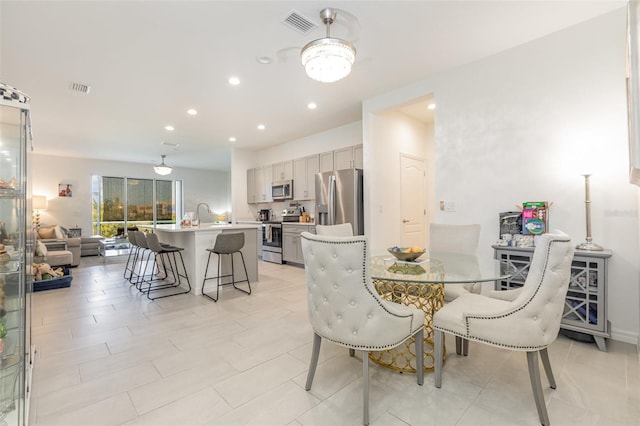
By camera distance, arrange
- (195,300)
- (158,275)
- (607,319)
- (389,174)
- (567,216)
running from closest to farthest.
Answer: (607,319) < (567,216) < (195,300) < (389,174) < (158,275)

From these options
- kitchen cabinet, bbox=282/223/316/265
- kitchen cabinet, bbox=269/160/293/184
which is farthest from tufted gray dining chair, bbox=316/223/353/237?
kitchen cabinet, bbox=269/160/293/184

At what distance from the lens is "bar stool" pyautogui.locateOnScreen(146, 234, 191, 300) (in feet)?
12.5

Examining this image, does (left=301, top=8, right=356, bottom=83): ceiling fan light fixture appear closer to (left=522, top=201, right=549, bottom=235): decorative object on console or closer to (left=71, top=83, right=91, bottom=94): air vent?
(left=522, top=201, right=549, bottom=235): decorative object on console

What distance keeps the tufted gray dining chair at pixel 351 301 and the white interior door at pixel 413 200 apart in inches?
136

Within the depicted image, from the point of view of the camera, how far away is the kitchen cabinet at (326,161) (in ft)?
18.8

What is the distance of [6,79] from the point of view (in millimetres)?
3428

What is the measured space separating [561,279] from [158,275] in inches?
211

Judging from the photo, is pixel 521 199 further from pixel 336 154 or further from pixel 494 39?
pixel 336 154

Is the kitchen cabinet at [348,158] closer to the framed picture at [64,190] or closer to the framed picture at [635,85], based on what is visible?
the framed picture at [635,85]

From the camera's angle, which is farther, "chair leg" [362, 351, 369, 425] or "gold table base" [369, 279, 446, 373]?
"gold table base" [369, 279, 446, 373]

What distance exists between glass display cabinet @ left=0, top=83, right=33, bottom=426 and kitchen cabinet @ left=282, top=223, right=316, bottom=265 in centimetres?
438

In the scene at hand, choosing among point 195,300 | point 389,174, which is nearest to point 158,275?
point 195,300

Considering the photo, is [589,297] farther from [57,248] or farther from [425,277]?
[57,248]

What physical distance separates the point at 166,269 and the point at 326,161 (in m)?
3.42
